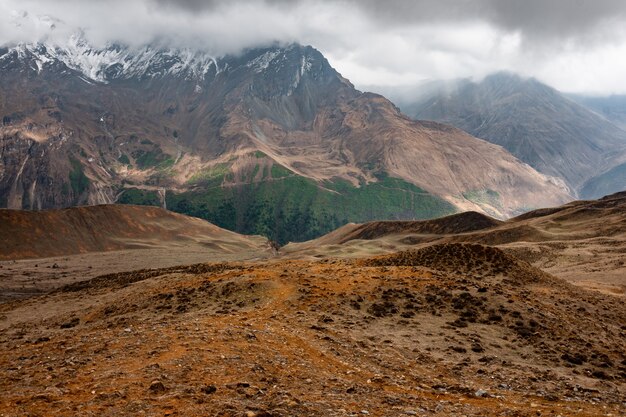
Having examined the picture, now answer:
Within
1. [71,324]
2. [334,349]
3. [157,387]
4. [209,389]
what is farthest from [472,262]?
[71,324]

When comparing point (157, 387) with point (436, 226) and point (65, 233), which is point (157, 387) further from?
point (65, 233)

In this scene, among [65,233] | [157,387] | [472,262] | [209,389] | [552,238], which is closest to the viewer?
[209,389]

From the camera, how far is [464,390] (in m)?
17.5

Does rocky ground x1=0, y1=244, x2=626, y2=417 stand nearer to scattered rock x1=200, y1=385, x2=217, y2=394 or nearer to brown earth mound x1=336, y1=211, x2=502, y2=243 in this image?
scattered rock x1=200, y1=385, x2=217, y2=394

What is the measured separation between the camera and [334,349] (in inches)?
849

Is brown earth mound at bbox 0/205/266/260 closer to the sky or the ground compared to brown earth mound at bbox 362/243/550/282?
closer to the ground

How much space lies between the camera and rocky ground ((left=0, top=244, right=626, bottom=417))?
49.5 feet

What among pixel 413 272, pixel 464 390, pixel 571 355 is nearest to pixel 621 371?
pixel 571 355

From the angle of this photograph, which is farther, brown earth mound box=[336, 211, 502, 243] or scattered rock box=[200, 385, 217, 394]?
brown earth mound box=[336, 211, 502, 243]

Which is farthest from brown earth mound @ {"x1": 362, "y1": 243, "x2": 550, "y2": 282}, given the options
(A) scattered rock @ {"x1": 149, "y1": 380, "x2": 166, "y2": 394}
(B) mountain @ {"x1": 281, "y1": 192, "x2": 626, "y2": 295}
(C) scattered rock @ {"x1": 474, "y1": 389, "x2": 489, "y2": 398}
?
(A) scattered rock @ {"x1": 149, "y1": 380, "x2": 166, "y2": 394}

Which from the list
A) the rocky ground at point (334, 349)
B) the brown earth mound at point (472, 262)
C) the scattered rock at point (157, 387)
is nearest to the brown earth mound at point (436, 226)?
the brown earth mound at point (472, 262)

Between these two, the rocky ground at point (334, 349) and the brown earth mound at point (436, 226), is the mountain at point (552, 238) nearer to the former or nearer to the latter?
the brown earth mound at point (436, 226)

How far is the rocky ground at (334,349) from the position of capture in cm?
1509

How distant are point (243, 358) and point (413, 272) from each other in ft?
61.1
